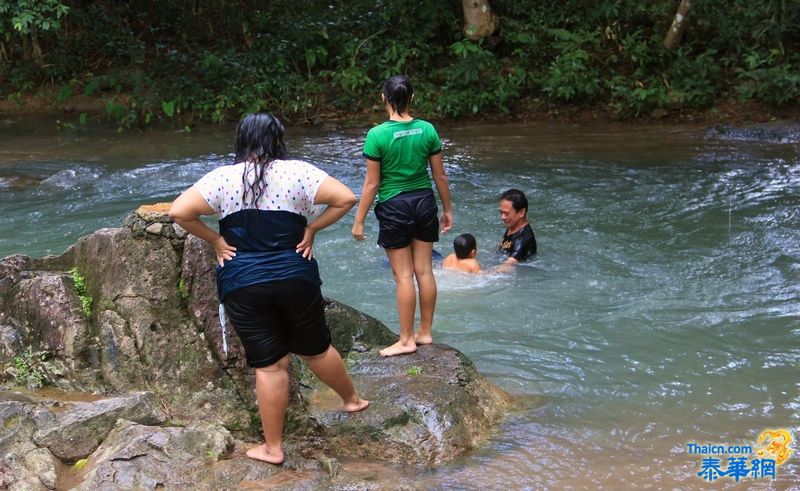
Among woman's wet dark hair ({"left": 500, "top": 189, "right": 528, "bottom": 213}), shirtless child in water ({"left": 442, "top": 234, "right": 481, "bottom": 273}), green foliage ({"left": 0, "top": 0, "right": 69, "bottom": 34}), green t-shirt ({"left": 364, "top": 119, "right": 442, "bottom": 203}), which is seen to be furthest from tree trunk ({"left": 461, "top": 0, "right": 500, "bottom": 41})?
green t-shirt ({"left": 364, "top": 119, "right": 442, "bottom": 203})

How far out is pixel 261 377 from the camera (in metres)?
4.17

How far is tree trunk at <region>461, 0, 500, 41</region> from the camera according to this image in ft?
60.0

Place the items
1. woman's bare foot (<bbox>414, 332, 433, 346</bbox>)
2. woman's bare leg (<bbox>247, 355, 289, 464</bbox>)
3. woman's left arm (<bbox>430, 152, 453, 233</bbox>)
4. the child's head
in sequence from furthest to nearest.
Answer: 1. the child's head
2. woman's bare foot (<bbox>414, 332, 433, 346</bbox>)
3. woman's left arm (<bbox>430, 152, 453, 233</bbox>)
4. woman's bare leg (<bbox>247, 355, 289, 464</bbox>)

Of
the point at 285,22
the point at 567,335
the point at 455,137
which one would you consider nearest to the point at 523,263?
the point at 567,335

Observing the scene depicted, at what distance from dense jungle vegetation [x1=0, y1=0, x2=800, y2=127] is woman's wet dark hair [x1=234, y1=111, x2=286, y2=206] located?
13112 mm

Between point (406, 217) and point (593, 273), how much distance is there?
13.0 ft

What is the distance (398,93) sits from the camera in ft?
16.1

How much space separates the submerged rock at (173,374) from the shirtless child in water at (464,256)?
9.18 ft

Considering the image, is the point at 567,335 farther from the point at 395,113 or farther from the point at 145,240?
the point at 145,240

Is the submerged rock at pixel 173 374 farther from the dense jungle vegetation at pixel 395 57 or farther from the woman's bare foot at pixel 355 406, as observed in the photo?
the dense jungle vegetation at pixel 395 57

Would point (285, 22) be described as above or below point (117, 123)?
above

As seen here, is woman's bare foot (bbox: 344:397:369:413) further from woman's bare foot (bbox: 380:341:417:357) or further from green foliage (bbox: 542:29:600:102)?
green foliage (bbox: 542:29:600:102)

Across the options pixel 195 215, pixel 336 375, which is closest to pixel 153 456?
pixel 336 375

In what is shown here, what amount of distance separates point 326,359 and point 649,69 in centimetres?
1451
